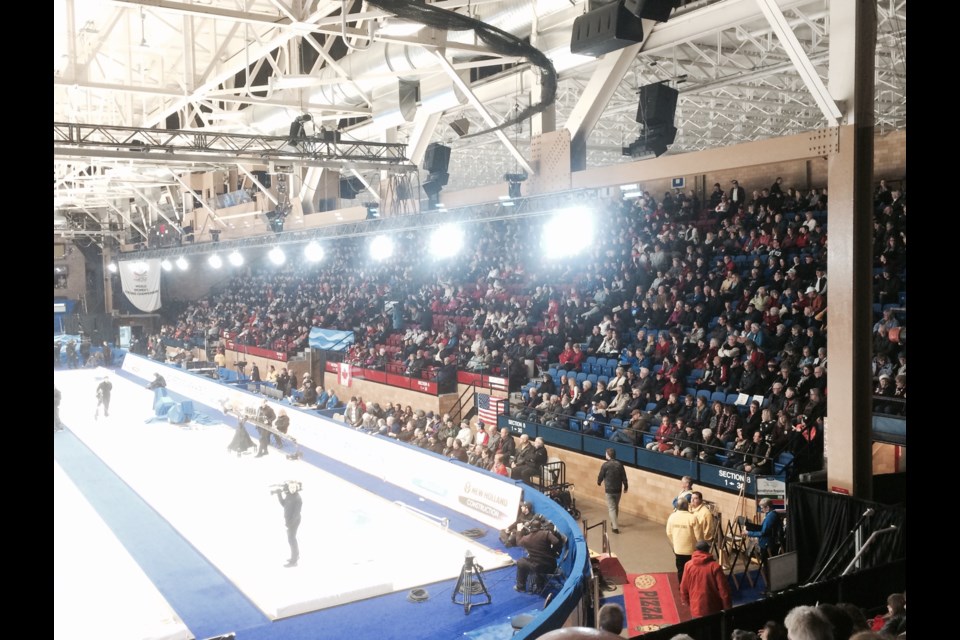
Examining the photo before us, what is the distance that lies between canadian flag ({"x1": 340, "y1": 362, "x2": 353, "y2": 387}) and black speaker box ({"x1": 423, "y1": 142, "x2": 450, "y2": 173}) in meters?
8.61

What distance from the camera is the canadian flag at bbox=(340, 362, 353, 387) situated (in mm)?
25484

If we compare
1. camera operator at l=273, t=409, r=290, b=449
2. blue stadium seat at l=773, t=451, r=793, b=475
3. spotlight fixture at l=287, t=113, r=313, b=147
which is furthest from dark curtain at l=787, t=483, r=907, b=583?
camera operator at l=273, t=409, r=290, b=449

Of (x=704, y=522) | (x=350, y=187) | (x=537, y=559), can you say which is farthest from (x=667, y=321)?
(x=350, y=187)

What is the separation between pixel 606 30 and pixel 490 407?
32.7 ft

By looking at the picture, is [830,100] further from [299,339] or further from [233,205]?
[233,205]

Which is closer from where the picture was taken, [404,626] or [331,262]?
[404,626]

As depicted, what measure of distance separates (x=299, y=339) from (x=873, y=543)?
23646 millimetres

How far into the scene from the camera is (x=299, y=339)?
30.2 meters

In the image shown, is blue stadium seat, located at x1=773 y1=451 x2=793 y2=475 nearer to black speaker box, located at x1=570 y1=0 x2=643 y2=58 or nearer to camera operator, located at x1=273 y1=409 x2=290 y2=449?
black speaker box, located at x1=570 y1=0 x2=643 y2=58

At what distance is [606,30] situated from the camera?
36.4 feet

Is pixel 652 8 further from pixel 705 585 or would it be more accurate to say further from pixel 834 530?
pixel 705 585

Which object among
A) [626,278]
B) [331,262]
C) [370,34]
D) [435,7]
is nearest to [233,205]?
[331,262]

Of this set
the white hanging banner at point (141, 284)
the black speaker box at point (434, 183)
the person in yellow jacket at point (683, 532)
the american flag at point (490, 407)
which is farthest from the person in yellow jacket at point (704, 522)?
the white hanging banner at point (141, 284)

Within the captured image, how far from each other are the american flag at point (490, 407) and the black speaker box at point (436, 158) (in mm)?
5495
